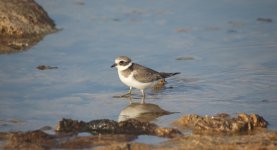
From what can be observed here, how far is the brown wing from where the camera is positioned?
1185cm

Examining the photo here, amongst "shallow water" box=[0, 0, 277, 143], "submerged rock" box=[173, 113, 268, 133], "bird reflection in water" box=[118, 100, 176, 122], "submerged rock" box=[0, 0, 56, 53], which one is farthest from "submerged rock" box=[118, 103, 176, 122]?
"submerged rock" box=[0, 0, 56, 53]

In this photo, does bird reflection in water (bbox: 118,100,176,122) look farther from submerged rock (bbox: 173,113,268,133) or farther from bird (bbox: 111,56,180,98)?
submerged rock (bbox: 173,113,268,133)

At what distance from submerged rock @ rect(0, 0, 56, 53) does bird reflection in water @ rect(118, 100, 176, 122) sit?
170 inches

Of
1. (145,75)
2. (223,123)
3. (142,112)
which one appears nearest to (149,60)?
(145,75)

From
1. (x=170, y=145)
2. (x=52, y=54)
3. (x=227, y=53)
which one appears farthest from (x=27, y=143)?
(x=227, y=53)

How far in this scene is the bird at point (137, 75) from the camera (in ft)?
38.9

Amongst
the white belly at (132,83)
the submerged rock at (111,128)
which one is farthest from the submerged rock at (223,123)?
the white belly at (132,83)

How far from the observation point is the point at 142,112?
35.8 feet

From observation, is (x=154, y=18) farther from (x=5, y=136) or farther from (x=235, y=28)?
(x=5, y=136)

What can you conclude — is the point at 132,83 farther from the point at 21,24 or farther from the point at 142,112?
the point at 21,24

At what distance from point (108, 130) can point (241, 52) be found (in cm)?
606

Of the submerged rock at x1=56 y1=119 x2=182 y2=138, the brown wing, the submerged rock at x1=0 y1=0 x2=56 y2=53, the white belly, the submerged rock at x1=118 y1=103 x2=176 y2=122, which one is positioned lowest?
the submerged rock at x1=56 y1=119 x2=182 y2=138

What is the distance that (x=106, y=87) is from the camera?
1227 centimetres

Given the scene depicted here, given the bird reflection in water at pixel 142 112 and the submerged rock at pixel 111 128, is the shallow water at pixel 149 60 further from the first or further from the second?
the submerged rock at pixel 111 128
